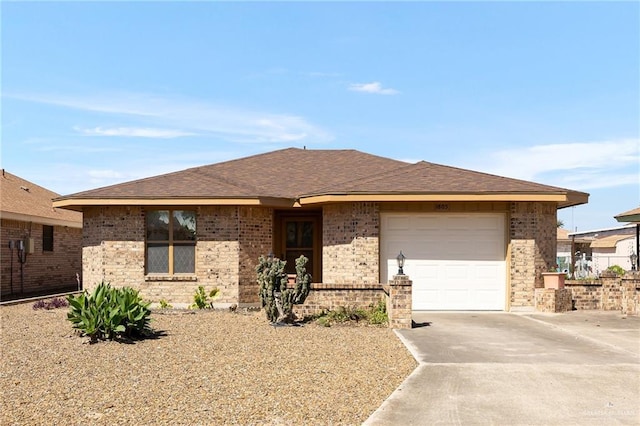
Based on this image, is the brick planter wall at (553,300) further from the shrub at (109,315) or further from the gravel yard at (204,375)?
the shrub at (109,315)

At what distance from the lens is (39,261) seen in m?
24.3

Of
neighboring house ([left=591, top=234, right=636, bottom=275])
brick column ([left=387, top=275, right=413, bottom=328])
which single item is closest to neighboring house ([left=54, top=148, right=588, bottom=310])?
brick column ([left=387, top=275, right=413, bottom=328])

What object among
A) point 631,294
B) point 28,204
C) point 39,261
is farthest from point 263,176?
point 631,294

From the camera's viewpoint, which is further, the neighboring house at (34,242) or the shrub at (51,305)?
the neighboring house at (34,242)

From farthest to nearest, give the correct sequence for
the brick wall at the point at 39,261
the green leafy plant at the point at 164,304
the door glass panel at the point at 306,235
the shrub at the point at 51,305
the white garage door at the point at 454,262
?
the brick wall at the point at 39,261
the door glass panel at the point at 306,235
the shrub at the point at 51,305
the green leafy plant at the point at 164,304
the white garage door at the point at 454,262

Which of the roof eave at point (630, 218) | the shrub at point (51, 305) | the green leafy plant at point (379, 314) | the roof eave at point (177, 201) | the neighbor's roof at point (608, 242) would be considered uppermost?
the roof eave at point (177, 201)

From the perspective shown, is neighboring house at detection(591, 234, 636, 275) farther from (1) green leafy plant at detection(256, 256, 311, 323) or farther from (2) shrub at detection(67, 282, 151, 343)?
(2) shrub at detection(67, 282, 151, 343)

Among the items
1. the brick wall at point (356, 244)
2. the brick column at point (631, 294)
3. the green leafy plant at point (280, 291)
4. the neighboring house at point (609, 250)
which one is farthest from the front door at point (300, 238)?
the neighboring house at point (609, 250)

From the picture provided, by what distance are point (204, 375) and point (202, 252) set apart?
837cm

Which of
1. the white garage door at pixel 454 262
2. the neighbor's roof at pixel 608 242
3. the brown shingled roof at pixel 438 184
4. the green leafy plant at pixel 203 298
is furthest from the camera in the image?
the neighbor's roof at pixel 608 242

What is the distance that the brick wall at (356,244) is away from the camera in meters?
15.6

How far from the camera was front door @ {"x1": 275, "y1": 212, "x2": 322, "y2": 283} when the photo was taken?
1834 cm

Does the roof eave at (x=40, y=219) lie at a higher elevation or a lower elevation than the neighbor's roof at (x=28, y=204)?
lower

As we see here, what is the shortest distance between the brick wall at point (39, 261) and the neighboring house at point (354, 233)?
618cm
